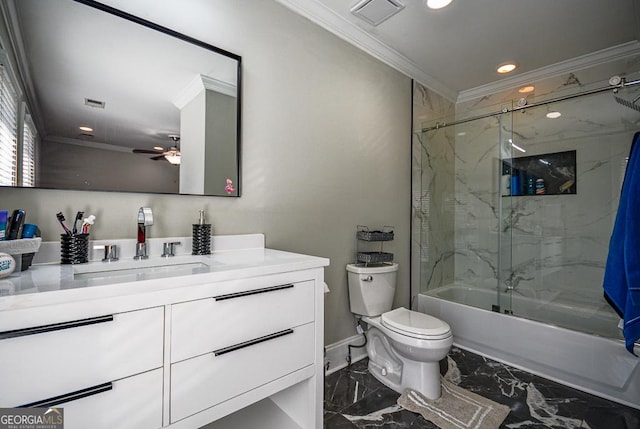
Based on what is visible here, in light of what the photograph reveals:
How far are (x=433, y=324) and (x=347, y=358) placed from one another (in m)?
0.69

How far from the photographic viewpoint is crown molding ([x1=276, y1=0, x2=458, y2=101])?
6.26ft

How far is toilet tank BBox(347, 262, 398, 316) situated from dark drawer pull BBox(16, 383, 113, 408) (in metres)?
1.50

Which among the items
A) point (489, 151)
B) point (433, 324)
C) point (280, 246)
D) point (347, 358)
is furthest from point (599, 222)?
point (280, 246)

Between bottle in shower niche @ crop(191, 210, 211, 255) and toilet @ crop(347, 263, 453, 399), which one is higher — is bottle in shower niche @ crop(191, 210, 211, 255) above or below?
above

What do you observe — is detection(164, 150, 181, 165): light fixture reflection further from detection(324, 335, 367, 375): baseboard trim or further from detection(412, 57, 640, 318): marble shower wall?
detection(412, 57, 640, 318): marble shower wall

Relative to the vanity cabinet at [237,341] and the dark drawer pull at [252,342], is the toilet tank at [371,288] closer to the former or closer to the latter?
the vanity cabinet at [237,341]

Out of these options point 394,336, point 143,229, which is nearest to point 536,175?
point 394,336

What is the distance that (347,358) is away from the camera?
2146 mm

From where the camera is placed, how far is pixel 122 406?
0.81 m

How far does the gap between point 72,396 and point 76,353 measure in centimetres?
10

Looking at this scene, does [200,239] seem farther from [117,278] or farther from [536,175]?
[536,175]

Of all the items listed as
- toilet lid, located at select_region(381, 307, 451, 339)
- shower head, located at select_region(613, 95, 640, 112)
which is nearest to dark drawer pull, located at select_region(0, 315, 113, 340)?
toilet lid, located at select_region(381, 307, 451, 339)

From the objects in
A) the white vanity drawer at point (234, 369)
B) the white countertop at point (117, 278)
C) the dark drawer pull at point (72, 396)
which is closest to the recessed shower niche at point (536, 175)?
the white countertop at point (117, 278)

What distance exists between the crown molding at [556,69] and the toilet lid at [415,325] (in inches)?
98.7
